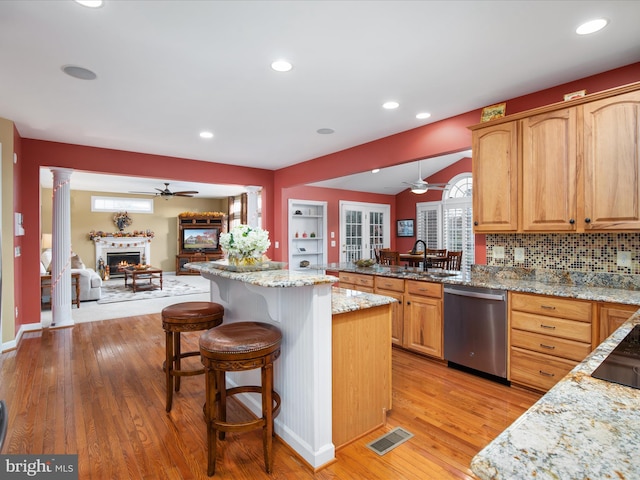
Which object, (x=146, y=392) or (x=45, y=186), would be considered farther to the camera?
(x=45, y=186)

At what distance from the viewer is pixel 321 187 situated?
25.9 ft

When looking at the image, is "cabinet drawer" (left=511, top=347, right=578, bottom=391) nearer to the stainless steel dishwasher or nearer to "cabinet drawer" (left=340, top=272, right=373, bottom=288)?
the stainless steel dishwasher

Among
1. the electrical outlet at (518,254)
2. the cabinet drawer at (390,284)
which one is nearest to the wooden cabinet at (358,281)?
the cabinet drawer at (390,284)

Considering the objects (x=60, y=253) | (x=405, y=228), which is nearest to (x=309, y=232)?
(x=405, y=228)

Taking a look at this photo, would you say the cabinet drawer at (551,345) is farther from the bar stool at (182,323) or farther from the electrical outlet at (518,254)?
the bar stool at (182,323)

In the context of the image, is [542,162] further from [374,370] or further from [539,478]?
[539,478]

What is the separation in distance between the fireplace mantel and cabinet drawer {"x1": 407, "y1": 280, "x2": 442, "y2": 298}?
9.13m

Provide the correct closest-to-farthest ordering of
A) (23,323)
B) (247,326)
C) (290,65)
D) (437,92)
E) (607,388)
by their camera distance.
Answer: (607,388) → (247,326) → (290,65) → (437,92) → (23,323)

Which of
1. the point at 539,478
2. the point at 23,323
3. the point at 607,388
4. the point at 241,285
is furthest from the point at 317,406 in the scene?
the point at 23,323

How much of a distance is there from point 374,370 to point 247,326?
86 centimetres

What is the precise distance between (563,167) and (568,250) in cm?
76

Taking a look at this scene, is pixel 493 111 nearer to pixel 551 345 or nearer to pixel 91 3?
pixel 551 345

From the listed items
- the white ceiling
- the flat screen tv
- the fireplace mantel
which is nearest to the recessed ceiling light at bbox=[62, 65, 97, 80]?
the white ceiling

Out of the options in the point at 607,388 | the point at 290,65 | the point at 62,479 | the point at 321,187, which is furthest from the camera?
the point at 321,187
